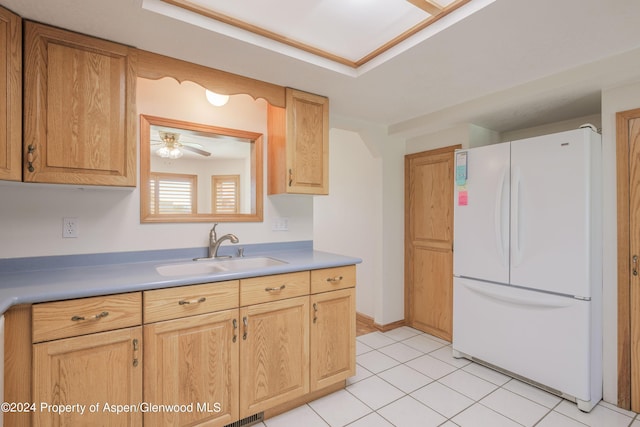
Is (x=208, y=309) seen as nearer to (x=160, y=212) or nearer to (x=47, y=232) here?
(x=160, y=212)

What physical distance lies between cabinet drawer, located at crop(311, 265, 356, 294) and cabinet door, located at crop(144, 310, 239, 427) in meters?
0.55

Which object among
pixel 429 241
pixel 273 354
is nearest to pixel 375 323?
pixel 429 241

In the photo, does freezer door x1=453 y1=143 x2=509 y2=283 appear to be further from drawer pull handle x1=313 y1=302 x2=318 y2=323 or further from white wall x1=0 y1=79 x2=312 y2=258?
white wall x1=0 y1=79 x2=312 y2=258

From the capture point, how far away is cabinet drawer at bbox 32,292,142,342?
1218 millimetres

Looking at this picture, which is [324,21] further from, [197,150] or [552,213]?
[552,213]

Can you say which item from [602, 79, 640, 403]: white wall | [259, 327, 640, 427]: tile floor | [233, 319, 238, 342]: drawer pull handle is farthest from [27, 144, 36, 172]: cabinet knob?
[602, 79, 640, 403]: white wall

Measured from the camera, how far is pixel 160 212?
2045 mm

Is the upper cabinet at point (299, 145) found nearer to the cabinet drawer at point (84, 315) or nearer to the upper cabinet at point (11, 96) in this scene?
the cabinet drawer at point (84, 315)

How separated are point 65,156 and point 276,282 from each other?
1.27 metres

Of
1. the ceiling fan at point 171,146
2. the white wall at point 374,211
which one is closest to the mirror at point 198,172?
the ceiling fan at point 171,146

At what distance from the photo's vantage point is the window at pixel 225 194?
89.7 inches

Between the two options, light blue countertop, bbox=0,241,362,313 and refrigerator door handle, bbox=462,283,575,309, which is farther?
refrigerator door handle, bbox=462,283,575,309

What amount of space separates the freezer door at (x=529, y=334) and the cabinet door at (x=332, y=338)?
1.09 meters

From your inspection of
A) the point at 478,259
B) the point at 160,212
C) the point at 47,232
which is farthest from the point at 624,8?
the point at 47,232
